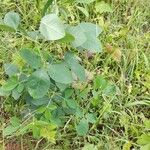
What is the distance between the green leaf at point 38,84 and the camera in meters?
1.67

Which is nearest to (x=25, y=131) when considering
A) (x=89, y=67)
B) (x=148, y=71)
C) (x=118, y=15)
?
(x=89, y=67)

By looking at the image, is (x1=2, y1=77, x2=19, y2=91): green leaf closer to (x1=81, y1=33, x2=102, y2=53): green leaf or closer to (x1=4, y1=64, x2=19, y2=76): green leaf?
(x1=4, y1=64, x2=19, y2=76): green leaf

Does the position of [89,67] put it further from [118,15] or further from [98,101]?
[118,15]

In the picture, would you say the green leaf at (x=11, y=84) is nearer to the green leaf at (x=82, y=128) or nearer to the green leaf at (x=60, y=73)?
the green leaf at (x=60, y=73)

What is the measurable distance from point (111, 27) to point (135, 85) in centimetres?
40

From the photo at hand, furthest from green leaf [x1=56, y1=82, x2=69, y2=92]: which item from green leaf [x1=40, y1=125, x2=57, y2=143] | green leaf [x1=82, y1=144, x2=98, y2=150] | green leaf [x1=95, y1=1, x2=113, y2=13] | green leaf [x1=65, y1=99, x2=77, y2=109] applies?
green leaf [x1=95, y1=1, x2=113, y2=13]

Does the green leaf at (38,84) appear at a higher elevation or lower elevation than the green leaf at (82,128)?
higher

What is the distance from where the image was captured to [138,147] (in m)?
1.88

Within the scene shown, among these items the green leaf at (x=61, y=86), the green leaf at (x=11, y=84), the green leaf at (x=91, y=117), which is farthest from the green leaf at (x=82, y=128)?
the green leaf at (x=11, y=84)

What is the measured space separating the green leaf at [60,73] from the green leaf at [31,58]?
5cm

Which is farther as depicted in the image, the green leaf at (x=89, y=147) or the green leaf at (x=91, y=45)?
the green leaf at (x=89, y=147)

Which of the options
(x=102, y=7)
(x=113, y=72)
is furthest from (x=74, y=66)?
(x=102, y=7)

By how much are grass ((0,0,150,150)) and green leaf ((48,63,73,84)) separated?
0.51 ft

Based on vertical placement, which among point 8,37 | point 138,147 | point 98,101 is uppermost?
point 8,37
